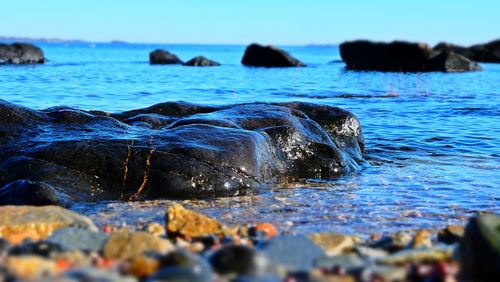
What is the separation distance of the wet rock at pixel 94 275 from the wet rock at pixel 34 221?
2.14m

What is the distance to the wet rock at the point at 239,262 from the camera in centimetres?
399

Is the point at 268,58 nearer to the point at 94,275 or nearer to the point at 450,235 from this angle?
the point at 450,235

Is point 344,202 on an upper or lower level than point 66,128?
lower

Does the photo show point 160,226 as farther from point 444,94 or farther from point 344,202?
point 444,94

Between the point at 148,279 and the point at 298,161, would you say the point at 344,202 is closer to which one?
the point at 298,161

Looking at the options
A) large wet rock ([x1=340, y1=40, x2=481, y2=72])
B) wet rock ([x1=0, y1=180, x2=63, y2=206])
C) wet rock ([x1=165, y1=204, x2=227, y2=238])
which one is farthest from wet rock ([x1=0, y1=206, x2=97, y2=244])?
large wet rock ([x1=340, y1=40, x2=481, y2=72])

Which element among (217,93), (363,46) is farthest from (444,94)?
(363,46)

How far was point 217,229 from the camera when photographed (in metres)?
6.06

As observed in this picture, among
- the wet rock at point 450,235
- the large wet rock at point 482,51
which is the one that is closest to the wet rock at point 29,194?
the wet rock at point 450,235

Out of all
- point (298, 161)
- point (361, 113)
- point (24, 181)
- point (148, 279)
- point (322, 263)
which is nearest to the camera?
point (148, 279)

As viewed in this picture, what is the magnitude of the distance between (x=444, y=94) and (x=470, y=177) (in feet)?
65.5

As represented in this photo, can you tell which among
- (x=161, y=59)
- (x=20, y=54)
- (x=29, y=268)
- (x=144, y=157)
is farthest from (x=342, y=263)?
(x=161, y=59)

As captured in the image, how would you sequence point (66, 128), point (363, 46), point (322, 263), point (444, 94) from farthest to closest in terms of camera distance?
point (363, 46) < point (444, 94) < point (66, 128) < point (322, 263)

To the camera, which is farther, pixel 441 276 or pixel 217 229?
pixel 217 229
